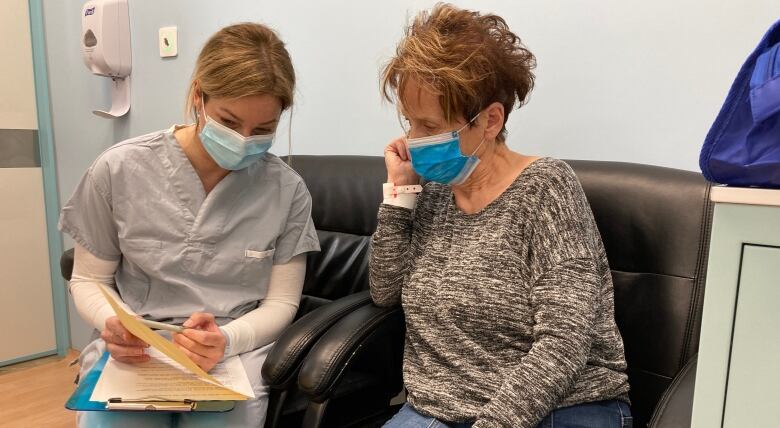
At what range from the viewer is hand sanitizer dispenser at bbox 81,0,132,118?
2234 millimetres

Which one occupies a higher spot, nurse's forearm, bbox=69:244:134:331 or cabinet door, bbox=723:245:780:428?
cabinet door, bbox=723:245:780:428

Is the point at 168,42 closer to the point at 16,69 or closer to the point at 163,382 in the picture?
the point at 16,69

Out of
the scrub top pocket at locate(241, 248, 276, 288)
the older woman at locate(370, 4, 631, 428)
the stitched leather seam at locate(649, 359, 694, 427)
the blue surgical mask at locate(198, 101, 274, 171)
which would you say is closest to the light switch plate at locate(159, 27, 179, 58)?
the blue surgical mask at locate(198, 101, 274, 171)

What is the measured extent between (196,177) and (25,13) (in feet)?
6.35

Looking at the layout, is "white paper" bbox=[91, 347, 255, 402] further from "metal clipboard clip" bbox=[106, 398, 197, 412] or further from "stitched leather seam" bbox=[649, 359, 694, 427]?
"stitched leather seam" bbox=[649, 359, 694, 427]

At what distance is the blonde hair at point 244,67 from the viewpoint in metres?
1.13

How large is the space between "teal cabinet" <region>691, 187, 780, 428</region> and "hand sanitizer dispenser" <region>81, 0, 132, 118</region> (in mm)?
2259

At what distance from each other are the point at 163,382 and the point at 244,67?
1.99ft

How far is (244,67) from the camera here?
1.14m

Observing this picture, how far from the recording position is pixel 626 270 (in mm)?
1134

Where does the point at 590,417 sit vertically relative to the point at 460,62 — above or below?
below

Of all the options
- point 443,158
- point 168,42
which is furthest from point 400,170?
point 168,42

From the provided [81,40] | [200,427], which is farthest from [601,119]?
[81,40]

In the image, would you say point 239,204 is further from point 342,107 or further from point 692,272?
point 692,272
